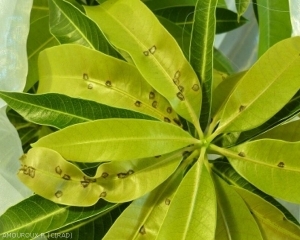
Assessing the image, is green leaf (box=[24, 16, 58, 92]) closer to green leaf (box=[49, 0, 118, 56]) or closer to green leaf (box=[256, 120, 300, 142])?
green leaf (box=[49, 0, 118, 56])

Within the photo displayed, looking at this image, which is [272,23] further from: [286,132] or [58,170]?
[58,170]

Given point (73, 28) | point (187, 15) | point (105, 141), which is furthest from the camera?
point (187, 15)

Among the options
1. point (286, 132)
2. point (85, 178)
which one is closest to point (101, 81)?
point (85, 178)

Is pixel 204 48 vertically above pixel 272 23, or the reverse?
pixel 272 23

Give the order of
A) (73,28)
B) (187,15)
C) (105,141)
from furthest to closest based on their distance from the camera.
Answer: (187,15) < (73,28) < (105,141)

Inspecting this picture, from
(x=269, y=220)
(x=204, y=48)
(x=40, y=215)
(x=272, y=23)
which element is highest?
(x=272, y=23)

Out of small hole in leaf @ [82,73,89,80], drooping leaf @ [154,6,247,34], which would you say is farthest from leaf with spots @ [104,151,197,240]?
drooping leaf @ [154,6,247,34]

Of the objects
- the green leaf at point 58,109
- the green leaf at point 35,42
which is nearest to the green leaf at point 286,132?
the green leaf at point 58,109
